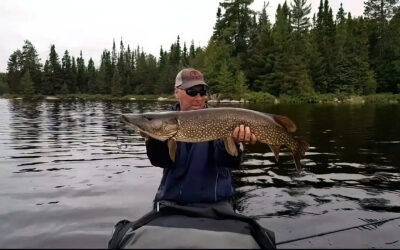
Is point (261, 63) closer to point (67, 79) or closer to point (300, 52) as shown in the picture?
point (300, 52)

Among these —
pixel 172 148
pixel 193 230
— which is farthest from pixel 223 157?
pixel 193 230

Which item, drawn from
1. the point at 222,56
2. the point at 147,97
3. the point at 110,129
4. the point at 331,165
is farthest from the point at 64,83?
the point at 331,165

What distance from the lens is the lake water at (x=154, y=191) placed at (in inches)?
231

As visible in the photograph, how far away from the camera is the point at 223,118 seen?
4.52 meters

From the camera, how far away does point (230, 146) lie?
4570 mm

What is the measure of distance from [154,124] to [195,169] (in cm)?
81

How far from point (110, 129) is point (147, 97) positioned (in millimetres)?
68524

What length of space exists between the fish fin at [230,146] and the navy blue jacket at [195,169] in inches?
2.9

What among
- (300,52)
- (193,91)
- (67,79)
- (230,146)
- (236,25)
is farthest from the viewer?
(67,79)

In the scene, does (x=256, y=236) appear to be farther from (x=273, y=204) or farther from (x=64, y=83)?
(x=64, y=83)

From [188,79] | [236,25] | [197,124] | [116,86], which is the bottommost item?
[197,124]

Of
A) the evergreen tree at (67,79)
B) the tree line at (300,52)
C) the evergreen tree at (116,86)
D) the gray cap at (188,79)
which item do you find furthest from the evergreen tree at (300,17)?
the gray cap at (188,79)

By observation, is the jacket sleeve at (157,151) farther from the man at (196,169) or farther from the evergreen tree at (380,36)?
the evergreen tree at (380,36)

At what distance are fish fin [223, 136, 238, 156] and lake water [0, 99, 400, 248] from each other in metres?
1.67
